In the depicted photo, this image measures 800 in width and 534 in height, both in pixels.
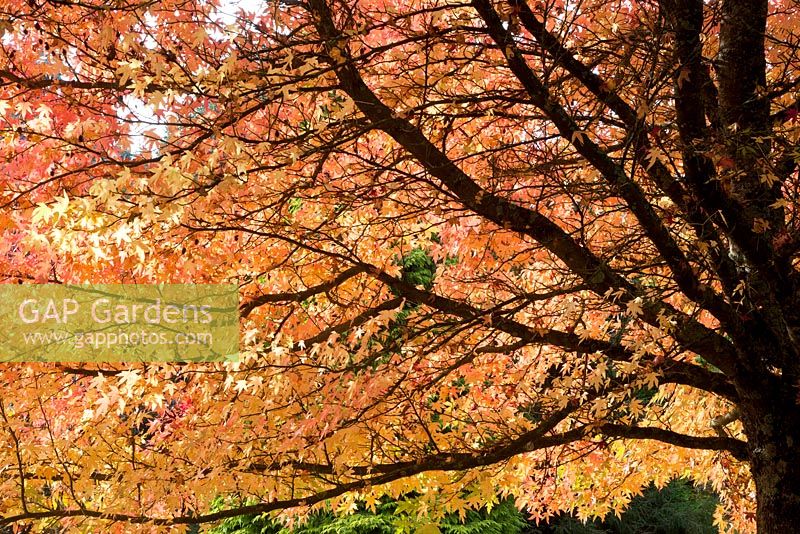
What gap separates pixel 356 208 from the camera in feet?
14.6

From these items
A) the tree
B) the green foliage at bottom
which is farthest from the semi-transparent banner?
the green foliage at bottom

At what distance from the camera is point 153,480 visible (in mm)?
4828

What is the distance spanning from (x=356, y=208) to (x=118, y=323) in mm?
1696

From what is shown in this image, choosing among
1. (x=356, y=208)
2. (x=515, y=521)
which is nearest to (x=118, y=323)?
(x=356, y=208)

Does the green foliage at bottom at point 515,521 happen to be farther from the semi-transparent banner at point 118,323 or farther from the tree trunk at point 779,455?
the tree trunk at point 779,455

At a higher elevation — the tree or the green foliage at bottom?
the tree

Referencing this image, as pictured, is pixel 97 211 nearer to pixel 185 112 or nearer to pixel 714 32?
pixel 185 112

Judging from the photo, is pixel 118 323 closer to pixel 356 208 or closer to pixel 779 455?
pixel 356 208

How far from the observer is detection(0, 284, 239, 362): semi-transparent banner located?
4.84 m

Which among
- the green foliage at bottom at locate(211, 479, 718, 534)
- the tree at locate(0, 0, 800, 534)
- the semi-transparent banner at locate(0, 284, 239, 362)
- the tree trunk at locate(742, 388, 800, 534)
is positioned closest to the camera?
the tree at locate(0, 0, 800, 534)

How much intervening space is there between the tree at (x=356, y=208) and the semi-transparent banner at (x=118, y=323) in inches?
4.5

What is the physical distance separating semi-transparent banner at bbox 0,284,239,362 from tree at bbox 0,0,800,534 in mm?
114

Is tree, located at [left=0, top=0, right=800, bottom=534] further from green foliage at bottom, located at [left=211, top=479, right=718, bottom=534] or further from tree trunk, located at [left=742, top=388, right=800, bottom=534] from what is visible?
green foliage at bottom, located at [left=211, top=479, right=718, bottom=534]

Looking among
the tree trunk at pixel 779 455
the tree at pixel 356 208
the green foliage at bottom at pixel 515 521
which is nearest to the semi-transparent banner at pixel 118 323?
the tree at pixel 356 208
